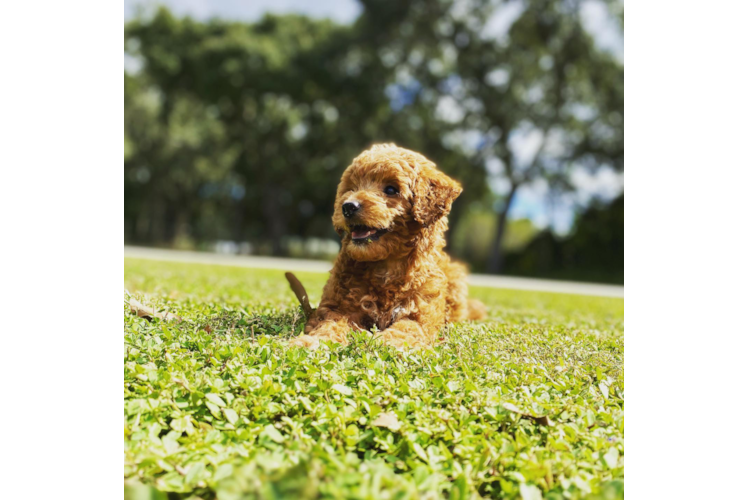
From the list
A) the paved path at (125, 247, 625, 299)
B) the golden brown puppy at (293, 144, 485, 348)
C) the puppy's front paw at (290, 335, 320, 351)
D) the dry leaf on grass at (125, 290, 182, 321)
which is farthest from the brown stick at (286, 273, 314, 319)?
the paved path at (125, 247, 625, 299)

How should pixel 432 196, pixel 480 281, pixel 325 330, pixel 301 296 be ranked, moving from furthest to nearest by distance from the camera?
1. pixel 480 281
2. pixel 301 296
3. pixel 432 196
4. pixel 325 330

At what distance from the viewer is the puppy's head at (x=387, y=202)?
3.46 metres

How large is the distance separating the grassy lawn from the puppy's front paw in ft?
0.44

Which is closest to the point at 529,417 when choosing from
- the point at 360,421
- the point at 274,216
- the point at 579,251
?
the point at 360,421

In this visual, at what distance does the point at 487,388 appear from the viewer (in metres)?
2.65

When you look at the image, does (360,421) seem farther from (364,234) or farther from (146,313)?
(146,313)

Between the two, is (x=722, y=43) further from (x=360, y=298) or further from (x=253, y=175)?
(x=253, y=175)

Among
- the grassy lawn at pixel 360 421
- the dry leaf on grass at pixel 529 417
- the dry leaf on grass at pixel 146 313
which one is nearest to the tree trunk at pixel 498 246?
the grassy lawn at pixel 360 421

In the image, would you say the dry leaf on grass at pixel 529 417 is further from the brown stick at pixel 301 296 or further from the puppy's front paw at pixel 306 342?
the brown stick at pixel 301 296

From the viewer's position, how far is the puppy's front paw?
3.10m

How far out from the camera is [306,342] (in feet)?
10.4

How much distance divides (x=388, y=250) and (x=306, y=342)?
86cm

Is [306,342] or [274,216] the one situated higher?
[274,216]
